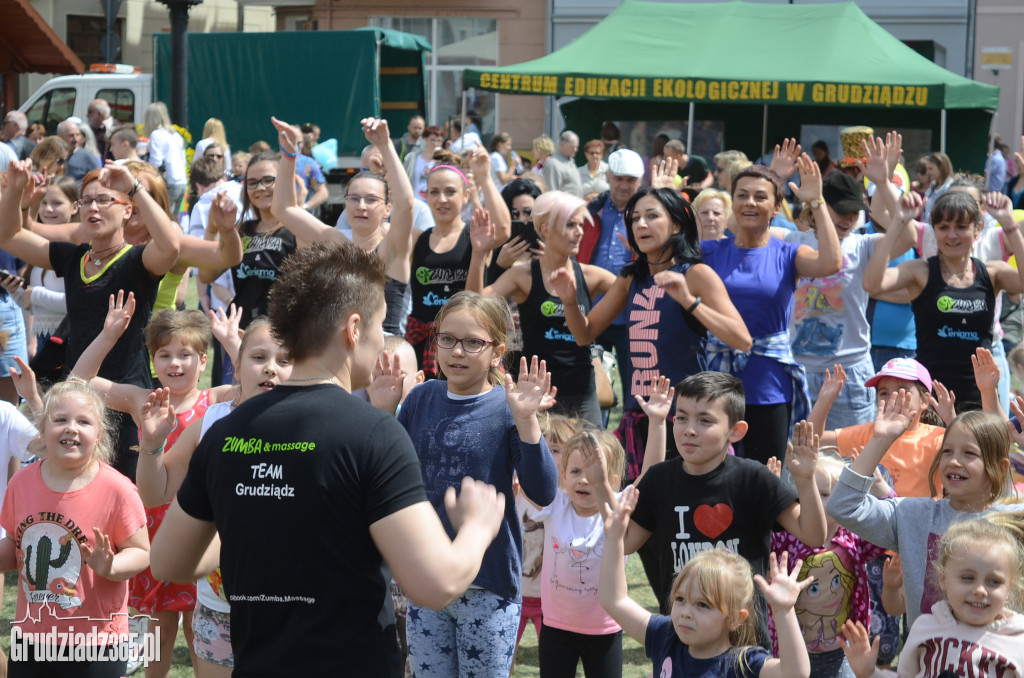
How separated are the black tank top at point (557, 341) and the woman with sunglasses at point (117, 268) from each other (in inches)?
67.6

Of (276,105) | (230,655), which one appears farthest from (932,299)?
(276,105)

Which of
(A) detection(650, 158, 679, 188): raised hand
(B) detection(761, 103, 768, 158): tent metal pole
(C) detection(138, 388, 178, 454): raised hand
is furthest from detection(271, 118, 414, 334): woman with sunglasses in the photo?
(B) detection(761, 103, 768, 158): tent metal pole

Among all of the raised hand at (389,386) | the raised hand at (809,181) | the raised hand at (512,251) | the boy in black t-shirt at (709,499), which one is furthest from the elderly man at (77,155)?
the boy in black t-shirt at (709,499)

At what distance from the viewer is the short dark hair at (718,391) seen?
4020 mm

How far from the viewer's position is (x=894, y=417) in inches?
145

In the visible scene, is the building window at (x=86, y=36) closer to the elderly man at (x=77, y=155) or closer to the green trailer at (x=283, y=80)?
the green trailer at (x=283, y=80)

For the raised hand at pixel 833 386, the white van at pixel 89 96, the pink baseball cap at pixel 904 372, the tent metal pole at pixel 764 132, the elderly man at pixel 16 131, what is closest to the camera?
the raised hand at pixel 833 386

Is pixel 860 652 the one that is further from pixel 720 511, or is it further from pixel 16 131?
pixel 16 131

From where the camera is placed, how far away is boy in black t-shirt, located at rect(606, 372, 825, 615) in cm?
386

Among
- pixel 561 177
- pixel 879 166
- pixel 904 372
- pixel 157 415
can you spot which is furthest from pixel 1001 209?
pixel 561 177

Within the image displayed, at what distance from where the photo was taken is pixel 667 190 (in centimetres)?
518

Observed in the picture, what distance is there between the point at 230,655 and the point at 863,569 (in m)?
2.21

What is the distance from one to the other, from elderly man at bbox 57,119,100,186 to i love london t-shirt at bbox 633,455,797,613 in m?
9.93

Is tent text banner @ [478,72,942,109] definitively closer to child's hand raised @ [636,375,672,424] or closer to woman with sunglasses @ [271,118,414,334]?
woman with sunglasses @ [271,118,414,334]
